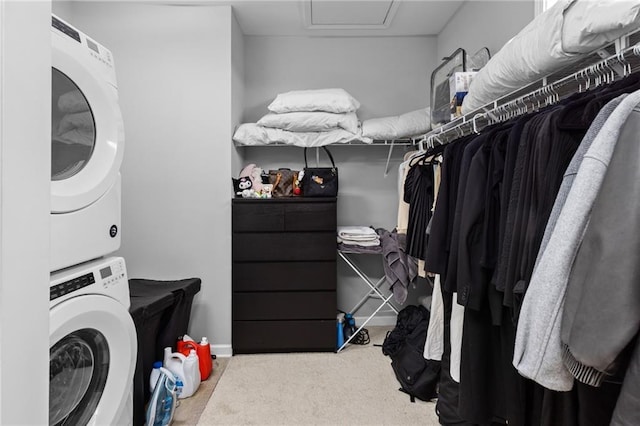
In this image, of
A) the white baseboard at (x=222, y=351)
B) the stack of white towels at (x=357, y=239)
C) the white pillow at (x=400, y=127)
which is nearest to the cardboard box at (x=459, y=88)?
the white pillow at (x=400, y=127)

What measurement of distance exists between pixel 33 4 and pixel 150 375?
1874 mm

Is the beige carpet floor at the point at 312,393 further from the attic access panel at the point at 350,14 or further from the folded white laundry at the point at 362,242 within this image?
the attic access panel at the point at 350,14

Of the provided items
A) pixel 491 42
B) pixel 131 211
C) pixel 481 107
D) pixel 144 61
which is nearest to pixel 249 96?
pixel 144 61

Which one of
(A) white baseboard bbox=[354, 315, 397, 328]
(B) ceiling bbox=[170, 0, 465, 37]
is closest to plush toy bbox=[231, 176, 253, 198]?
(B) ceiling bbox=[170, 0, 465, 37]

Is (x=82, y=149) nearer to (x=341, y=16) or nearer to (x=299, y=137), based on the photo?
(x=299, y=137)

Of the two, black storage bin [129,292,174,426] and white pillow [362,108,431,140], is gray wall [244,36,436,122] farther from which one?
black storage bin [129,292,174,426]

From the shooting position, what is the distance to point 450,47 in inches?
119

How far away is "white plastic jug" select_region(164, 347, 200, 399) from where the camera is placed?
2123 mm

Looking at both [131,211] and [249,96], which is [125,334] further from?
[249,96]

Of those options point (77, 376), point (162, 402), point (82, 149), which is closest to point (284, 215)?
point (162, 402)

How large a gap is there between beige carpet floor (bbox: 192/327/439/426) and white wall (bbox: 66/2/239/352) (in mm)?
475

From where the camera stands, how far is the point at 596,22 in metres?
0.99

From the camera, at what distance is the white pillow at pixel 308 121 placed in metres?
2.85

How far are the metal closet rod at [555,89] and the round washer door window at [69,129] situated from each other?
160cm
